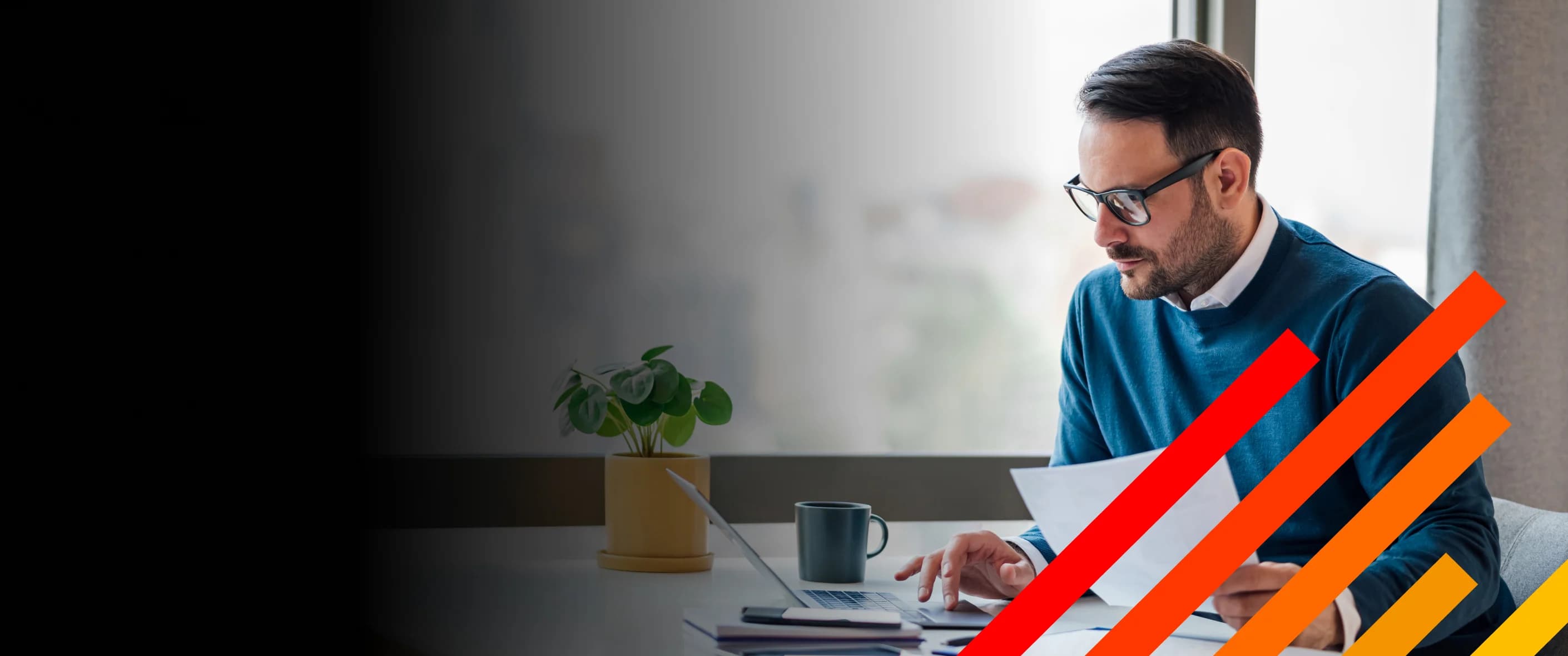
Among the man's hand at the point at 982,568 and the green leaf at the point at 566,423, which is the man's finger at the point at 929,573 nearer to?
the man's hand at the point at 982,568

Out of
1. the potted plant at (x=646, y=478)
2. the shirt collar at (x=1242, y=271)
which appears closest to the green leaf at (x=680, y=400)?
the potted plant at (x=646, y=478)

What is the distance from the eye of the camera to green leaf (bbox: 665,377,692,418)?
1.69 metres

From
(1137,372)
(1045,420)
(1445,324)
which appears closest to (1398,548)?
(1445,324)

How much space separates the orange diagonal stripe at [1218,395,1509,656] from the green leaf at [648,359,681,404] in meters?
0.80

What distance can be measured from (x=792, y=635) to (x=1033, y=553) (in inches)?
18.9

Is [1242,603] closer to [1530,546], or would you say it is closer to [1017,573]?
[1017,573]

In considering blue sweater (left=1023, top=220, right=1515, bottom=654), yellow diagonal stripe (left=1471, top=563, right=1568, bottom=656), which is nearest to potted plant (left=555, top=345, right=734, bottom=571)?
blue sweater (left=1023, top=220, right=1515, bottom=654)

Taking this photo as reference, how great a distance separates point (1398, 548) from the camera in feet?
4.13

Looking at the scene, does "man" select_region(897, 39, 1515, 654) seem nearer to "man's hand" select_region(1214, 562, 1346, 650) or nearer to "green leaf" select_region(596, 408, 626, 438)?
"man's hand" select_region(1214, 562, 1346, 650)

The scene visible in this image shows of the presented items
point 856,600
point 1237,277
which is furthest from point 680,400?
point 1237,277

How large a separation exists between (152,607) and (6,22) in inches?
33.1

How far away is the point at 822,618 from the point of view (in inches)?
46.1

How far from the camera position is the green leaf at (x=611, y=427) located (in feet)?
5.67

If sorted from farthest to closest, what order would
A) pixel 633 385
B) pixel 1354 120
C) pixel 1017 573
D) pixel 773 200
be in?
1. pixel 1354 120
2. pixel 773 200
3. pixel 633 385
4. pixel 1017 573
